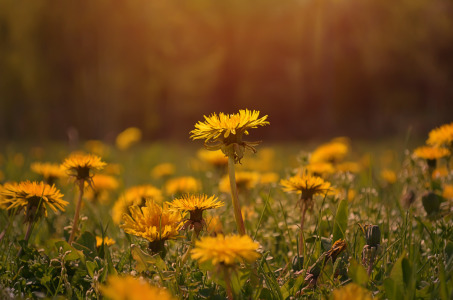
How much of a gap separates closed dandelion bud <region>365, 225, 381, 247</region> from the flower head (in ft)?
1.03

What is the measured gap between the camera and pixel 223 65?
53.4ft

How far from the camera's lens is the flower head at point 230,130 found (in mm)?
931

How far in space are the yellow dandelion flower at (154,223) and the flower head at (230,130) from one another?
0.18m

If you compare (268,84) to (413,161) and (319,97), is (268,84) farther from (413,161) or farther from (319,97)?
(413,161)

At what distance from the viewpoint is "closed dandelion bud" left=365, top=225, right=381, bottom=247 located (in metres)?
0.96

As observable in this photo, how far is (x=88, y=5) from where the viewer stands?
13211 mm

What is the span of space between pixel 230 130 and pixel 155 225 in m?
0.28

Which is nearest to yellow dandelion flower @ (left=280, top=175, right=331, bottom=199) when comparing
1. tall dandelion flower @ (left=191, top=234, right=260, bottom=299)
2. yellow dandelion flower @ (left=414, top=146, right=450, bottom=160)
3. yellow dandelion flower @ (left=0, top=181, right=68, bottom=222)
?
tall dandelion flower @ (left=191, top=234, right=260, bottom=299)

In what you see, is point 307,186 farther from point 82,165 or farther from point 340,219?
point 82,165

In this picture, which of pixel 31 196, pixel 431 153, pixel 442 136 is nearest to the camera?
pixel 31 196

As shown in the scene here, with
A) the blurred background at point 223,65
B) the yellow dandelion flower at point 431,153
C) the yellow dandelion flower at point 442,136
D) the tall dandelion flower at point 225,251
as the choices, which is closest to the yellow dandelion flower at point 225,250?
the tall dandelion flower at point 225,251

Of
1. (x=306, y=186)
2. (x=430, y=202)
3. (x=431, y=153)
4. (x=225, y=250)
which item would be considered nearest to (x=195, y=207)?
(x=225, y=250)

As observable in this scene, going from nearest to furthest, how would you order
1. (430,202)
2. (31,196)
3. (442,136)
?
1. (31,196)
2. (430,202)
3. (442,136)

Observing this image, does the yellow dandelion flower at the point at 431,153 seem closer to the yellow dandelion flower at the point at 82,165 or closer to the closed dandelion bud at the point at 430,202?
the closed dandelion bud at the point at 430,202
